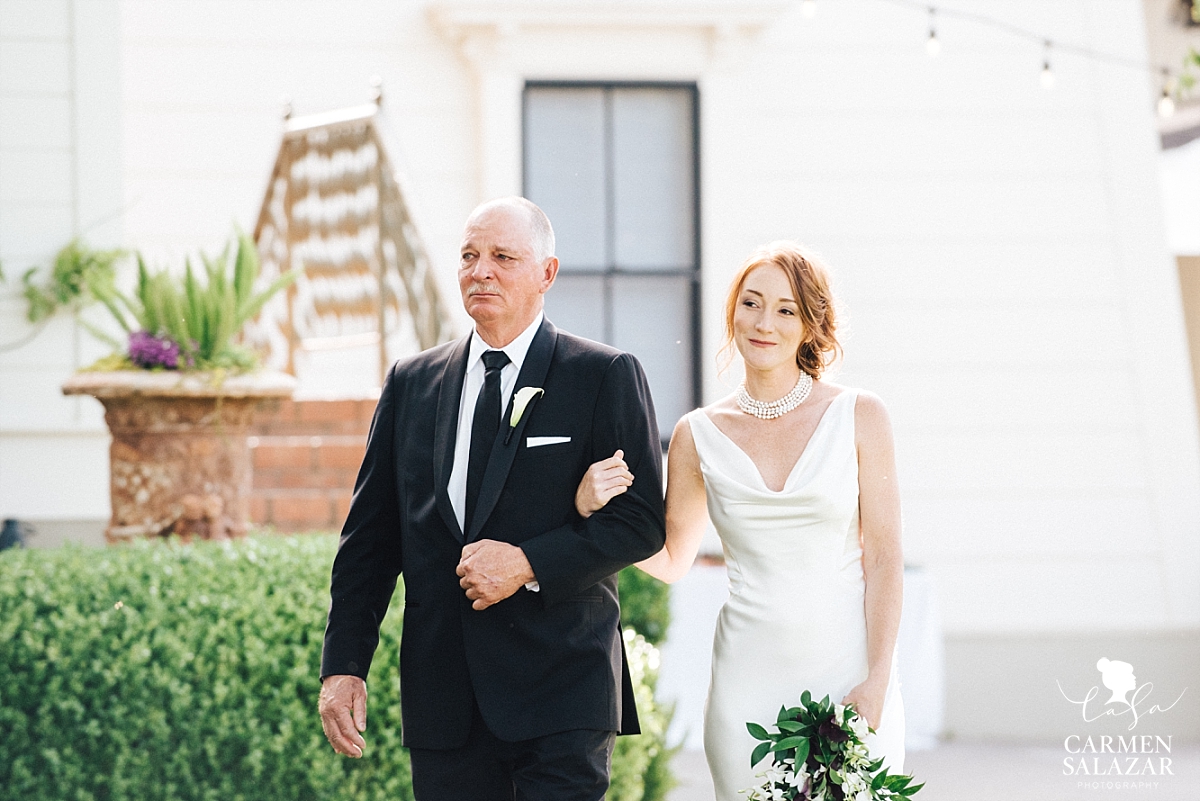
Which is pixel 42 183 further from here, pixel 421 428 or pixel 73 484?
pixel 421 428

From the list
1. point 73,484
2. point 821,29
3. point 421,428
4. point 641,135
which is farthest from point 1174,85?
point 73,484

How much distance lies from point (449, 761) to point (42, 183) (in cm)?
498

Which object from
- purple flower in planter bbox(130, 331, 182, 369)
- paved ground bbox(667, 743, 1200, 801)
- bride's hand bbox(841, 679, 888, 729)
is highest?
purple flower in planter bbox(130, 331, 182, 369)

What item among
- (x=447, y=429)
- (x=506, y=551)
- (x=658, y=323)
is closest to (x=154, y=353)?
(x=447, y=429)

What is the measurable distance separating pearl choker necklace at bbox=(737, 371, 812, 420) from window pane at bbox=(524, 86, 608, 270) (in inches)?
164

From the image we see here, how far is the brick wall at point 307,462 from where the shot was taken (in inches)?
228

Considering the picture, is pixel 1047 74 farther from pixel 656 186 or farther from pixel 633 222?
pixel 633 222

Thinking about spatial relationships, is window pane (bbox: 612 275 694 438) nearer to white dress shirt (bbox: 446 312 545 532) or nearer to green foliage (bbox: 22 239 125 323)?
green foliage (bbox: 22 239 125 323)

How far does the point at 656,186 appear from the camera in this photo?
6.97 meters

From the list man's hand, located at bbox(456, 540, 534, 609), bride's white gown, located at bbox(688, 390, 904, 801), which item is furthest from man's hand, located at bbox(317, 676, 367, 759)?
bride's white gown, located at bbox(688, 390, 904, 801)

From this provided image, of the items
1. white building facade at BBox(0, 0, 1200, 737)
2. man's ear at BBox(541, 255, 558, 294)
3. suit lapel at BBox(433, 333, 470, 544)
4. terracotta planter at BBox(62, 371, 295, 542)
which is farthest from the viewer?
white building facade at BBox(0, 0, 1200, 737)

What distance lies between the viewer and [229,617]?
12.0 feet

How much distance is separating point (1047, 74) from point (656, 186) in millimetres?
2161

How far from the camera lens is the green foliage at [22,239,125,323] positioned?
606 centimetres
